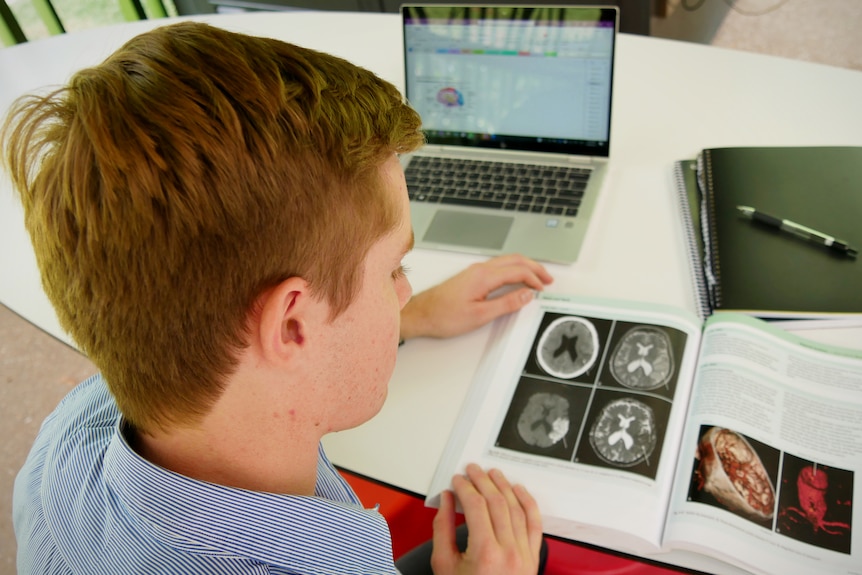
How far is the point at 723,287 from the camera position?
838mm

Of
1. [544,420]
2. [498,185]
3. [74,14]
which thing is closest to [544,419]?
[544,420]

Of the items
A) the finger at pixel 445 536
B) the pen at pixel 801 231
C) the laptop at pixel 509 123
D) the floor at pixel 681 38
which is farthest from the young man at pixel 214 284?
the floor at pixel 681 38

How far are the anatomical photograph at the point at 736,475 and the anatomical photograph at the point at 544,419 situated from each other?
0.43 feet

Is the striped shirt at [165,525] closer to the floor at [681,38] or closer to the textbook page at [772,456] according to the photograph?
the textbook page at [772,456]

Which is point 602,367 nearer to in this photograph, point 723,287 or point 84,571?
point 723,287

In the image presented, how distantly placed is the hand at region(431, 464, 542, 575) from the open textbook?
2 cm

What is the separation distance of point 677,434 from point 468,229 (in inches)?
18.5

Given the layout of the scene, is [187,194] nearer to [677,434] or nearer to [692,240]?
[677,434]

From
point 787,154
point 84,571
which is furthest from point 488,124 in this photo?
point 84,571

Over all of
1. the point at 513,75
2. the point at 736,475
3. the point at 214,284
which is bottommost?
the point at 736,475

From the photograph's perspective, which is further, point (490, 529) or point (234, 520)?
point (490, 529)

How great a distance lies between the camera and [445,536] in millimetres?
712

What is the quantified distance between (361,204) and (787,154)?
0.78 meters

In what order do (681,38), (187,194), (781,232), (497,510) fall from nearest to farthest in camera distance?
(187,194), (497,510), (781,232), (681,38)
